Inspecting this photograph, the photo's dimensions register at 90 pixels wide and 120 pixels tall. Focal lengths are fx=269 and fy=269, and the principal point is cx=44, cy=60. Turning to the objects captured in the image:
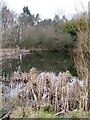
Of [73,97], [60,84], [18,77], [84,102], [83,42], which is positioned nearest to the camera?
[83,42]

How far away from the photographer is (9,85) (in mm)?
4848

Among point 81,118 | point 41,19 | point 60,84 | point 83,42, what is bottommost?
point 81,118

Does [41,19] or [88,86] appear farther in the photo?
[41,19]

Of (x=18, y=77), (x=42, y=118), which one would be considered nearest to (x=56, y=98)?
(x=42, y=118)

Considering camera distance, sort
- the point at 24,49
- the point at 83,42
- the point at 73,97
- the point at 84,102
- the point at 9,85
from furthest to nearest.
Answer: the point at 24,49 < the point at 9,85 < the point at 73,97 < the point at 84,102 < the point at 83,42

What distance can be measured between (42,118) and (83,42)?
41.0 inches

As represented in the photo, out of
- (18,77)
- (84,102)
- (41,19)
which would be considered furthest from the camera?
(41,19)

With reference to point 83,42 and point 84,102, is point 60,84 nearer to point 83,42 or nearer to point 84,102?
point 84,102

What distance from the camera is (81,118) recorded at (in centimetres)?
328

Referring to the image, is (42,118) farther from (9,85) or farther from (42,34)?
(42,34)

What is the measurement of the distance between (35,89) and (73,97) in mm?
700

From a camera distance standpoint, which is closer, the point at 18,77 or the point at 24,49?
the point at 18,77

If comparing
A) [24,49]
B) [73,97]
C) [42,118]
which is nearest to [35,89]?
[73,97]

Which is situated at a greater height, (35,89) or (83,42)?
(83,42)
